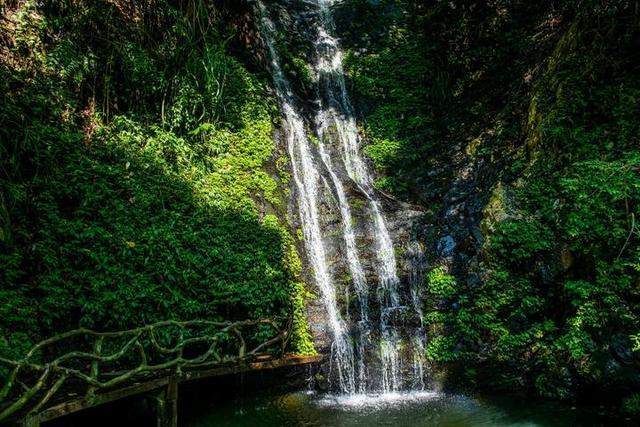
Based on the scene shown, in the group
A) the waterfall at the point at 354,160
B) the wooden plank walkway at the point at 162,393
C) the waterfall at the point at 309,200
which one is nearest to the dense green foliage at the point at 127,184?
the waterfall at the point at 309,200

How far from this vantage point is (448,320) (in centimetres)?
726

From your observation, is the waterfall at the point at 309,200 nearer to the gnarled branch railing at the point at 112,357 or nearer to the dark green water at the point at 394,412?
the dark green water at the point at 394,412

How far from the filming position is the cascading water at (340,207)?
708 centimetres

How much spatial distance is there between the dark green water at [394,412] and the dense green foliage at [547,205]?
460mm

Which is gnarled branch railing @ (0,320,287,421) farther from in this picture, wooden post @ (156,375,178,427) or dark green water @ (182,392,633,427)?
dark green water @ (182,392,633,427)

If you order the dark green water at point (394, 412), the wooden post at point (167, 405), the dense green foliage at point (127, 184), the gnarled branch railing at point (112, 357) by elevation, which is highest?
the dense green foliage at point (127, 184)

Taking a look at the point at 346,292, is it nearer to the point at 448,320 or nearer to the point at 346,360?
the point at 346,360

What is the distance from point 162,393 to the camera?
4859 mm

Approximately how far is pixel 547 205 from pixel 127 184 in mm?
7318

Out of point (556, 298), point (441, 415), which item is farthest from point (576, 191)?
point (441, 415)

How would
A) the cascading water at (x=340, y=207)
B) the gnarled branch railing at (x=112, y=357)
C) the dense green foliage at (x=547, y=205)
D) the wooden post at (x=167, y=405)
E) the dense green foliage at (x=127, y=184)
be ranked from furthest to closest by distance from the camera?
the cascading water at (x=340, y=207) < the dense green foliage at (x=547, y=205) < the dense green foliage at (x=127, y=184) < the wooden post at (x=167, y=405) < the gnarled branch railing at (x=112, y=357)

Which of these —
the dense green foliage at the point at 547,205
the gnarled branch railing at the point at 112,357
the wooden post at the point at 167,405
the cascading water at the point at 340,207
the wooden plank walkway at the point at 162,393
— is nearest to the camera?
the gnarled branch railing at the point at 112,357

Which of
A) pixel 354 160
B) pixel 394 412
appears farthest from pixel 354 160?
pixel 394 412

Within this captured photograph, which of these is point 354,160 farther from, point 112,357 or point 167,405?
point 112,357
